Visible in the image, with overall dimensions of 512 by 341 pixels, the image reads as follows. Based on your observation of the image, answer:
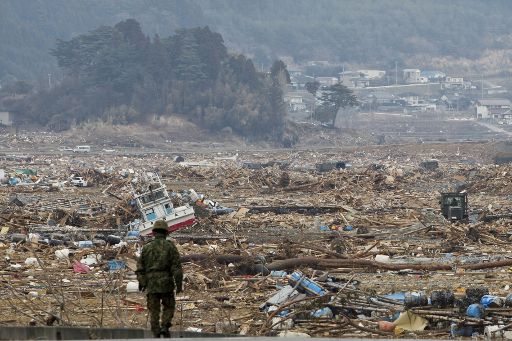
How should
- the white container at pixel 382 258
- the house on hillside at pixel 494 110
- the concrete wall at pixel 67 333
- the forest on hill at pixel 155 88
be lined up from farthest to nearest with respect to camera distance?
the house on hillside at pixel 494 110
the forest on hill at pixel 155 88
the white container at pixel 382 258
the concrete wall at pixel 67 333

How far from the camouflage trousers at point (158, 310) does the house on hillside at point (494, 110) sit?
129 metres

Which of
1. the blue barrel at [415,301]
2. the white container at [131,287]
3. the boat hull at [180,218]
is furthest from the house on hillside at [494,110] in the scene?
the blue barrel at [415,301]

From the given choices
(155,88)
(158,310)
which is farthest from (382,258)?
(155,88)

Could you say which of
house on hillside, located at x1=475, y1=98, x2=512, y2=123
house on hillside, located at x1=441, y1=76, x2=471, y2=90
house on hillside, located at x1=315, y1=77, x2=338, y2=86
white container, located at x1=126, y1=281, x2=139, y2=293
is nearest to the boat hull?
white container, located at x1=126, y1=281, x2=139, y2=293

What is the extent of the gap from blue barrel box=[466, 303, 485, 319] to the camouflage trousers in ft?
13.9

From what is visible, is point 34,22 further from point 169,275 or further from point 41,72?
point 169,275

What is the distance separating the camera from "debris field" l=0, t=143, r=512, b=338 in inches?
627

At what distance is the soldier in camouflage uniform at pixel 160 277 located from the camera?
1275cm

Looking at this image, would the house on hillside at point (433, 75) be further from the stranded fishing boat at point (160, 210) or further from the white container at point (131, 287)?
the white container at point (131, 287)

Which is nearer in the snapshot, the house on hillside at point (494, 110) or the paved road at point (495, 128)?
the paved road at point (495, 128)

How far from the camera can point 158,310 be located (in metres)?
12.9

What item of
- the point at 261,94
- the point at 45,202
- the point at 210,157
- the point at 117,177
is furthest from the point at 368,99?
the point at 45,202

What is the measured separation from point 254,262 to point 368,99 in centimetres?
14120

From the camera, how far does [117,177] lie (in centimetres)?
4731
